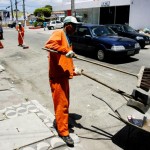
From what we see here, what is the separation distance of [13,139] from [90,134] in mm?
1367

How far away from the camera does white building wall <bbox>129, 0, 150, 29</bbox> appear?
89.9 feet

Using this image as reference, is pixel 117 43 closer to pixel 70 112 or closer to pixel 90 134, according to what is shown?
pixel 70 112

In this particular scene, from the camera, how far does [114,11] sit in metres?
33.7

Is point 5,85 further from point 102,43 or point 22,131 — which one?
point 102,43

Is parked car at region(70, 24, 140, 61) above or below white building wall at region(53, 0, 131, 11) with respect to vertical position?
below

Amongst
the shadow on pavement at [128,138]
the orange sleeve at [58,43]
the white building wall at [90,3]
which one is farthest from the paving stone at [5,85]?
the white building wall at [90,3]

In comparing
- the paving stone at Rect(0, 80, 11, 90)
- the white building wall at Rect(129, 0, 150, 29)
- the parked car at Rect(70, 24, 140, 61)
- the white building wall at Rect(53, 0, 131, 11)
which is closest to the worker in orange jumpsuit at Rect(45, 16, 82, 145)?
the paving stone at Rect(0, 80, 11, 90)

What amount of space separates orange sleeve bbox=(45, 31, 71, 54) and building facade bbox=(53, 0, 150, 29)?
974 inches

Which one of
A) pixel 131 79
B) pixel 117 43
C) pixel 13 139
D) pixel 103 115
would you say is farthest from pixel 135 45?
pixel 13 139

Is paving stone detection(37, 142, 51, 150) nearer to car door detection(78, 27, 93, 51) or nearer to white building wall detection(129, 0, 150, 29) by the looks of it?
car door detection(78, 27, 93, 51)

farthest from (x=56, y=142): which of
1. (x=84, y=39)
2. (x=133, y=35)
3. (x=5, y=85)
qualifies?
(x=133, y=35)

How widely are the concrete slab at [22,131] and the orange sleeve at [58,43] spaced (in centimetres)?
154

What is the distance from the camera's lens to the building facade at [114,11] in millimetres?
27906

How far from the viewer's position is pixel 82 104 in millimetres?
6215
